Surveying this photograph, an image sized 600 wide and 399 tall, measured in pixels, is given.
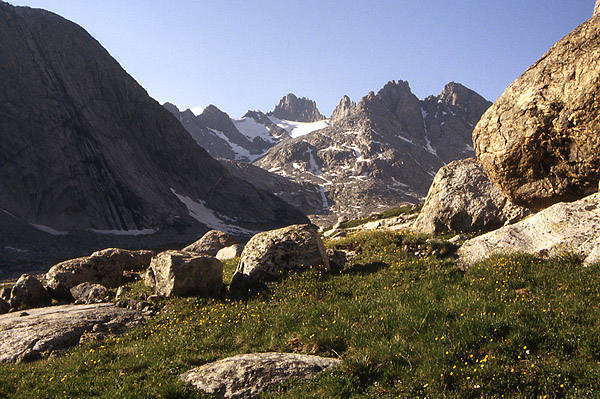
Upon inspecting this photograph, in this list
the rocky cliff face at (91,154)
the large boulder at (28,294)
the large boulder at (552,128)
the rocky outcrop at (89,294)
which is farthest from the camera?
the rocky cliff face at (91,154)

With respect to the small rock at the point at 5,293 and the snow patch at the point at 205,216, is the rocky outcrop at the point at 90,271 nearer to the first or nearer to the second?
the small rock at the point at 5,293

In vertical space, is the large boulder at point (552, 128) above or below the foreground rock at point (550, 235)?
above

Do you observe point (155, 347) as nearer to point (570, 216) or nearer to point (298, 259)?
point (298, 259)

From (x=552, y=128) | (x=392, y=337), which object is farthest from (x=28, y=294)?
(x=552, y=128)

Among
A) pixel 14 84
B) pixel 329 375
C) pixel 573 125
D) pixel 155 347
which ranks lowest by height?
pixel 155 347

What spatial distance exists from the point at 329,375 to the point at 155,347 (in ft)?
16.5

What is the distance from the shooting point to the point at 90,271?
18.4 meters

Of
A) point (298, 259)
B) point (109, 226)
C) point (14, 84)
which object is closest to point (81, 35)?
point (14, 84)

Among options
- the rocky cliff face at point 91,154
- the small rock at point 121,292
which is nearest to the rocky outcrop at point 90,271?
the small rock at point 121,292

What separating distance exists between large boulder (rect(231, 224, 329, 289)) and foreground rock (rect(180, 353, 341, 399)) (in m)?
5.60

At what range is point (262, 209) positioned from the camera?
158625 millimetres

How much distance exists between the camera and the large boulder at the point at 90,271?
1734cm

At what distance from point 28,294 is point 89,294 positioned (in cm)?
316

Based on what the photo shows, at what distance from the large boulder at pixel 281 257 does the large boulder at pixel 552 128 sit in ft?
30.2
